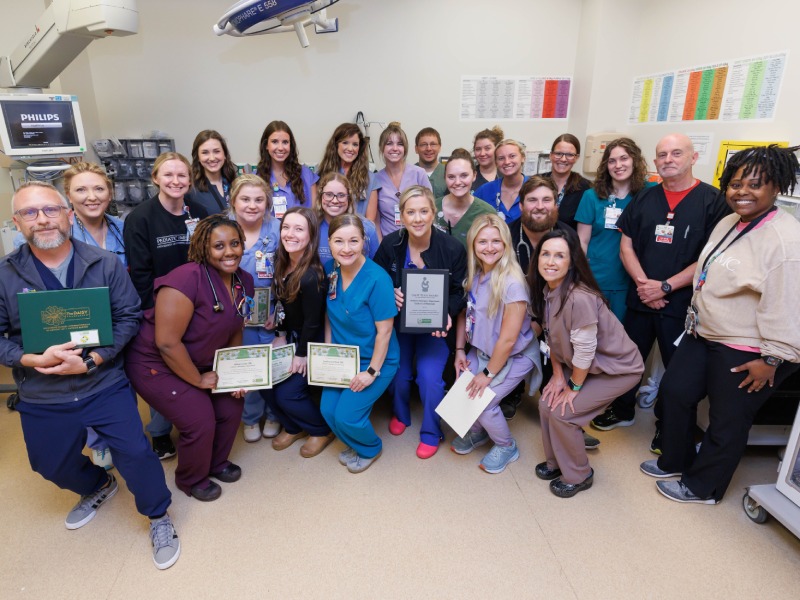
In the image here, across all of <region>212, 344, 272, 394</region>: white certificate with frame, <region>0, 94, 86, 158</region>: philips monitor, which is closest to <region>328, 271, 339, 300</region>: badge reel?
<region>212, 344, 272, 394</region>: white certificate with frame

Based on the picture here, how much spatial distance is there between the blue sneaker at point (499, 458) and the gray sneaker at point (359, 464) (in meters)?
0.59

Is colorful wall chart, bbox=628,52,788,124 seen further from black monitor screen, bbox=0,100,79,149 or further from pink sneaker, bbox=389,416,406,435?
black monitor screen, bbox=0,100,79,149

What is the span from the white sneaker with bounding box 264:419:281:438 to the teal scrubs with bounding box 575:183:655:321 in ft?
6.80

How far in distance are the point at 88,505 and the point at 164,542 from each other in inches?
20.1

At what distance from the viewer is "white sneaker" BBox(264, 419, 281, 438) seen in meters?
2.78

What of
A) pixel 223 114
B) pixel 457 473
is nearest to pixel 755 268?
pixel 457 473

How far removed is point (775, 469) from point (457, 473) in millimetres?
1645

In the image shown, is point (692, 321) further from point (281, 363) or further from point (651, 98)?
point (651, 98)

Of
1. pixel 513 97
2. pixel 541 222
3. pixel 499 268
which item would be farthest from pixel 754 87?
pixel 499 268

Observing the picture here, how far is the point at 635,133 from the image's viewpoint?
4.21 meters

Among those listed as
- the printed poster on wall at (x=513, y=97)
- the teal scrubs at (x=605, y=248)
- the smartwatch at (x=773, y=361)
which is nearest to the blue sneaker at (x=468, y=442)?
the teal scrubs at (x=605, y=248)

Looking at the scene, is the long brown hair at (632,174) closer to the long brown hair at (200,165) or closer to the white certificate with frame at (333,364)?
the white certificate with frame at (333,364)

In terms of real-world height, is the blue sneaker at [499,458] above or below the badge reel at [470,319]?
below

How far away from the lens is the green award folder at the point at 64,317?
1.77 m
